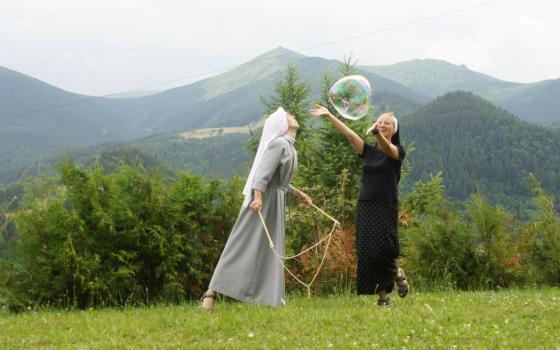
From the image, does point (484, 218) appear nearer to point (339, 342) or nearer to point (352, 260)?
point (352, 260)

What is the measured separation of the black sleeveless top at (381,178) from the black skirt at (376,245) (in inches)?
3.1

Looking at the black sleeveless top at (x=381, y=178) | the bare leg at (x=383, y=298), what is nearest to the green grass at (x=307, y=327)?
the bare leg at (x=383, y=298)

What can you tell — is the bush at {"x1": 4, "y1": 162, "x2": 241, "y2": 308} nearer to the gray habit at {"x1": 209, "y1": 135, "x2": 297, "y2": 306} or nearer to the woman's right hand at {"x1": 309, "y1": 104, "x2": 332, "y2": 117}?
the gray habit at {"x1": 209, "y1": 135, "x2": 297, "y2": 306}

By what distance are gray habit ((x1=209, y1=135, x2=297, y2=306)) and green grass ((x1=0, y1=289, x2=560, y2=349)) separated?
0.23 m

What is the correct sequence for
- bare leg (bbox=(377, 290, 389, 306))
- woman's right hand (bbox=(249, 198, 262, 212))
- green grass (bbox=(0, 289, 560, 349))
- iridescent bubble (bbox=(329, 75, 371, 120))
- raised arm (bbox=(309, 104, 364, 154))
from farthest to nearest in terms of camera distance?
iridescent bubble (bbox=(329, 75, 371, 120)), bare leg (bbox=(377, 290, 389, 306)), raised arm (bbox=(309, 104, 364, 154)), woman's right hand (bbox=(249, 198, 262, 212)), green grass (bbox=(0, 289, 560, 349))

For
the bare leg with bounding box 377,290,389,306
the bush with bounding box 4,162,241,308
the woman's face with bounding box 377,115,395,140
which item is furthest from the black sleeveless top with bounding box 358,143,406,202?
the bush with bounding box 4,162,241,308

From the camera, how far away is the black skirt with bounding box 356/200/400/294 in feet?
21.2

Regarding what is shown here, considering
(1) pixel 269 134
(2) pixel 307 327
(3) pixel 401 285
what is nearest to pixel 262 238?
(1) pixel 269 134

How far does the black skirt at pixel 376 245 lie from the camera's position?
647 cm

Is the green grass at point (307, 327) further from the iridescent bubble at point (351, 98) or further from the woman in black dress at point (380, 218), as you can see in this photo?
the iridescent bubble at point (351, 98)

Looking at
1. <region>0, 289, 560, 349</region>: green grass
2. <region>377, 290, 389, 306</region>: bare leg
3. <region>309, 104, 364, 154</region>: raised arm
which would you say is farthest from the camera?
<region>377, 290, 389, 306</region>: bare leg

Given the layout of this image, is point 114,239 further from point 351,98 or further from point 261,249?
point 351,98

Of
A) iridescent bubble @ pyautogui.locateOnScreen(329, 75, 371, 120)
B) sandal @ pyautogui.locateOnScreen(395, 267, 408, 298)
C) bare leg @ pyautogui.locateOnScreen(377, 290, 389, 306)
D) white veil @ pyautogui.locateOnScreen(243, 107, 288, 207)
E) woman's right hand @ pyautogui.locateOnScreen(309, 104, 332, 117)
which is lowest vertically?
bare leg @ pyautogui.locateOnScreen(377, 290, 389, 306)

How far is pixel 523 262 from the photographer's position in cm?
980
